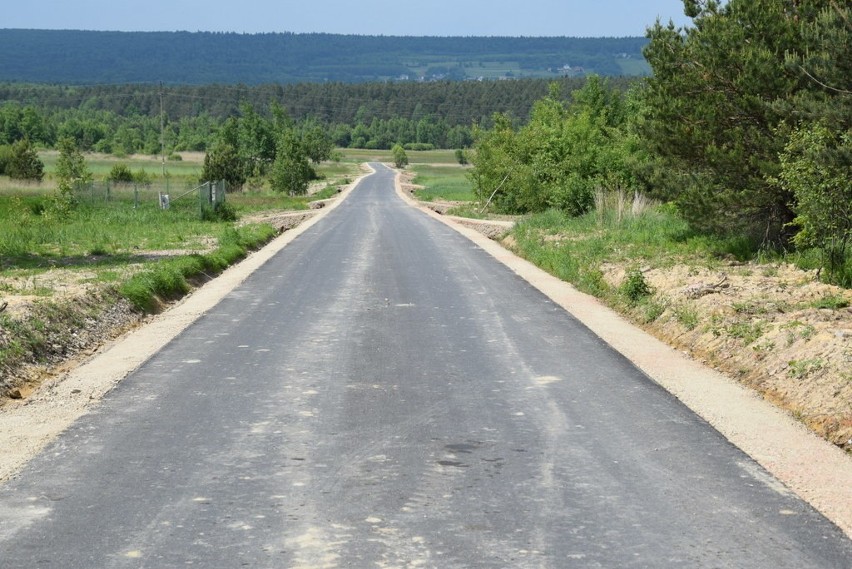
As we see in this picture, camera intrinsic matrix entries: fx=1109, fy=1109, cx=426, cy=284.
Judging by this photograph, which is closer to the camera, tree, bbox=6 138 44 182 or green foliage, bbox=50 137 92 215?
green foliage, bbox=50 137 92 215

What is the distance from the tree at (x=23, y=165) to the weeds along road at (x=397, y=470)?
6816 cm

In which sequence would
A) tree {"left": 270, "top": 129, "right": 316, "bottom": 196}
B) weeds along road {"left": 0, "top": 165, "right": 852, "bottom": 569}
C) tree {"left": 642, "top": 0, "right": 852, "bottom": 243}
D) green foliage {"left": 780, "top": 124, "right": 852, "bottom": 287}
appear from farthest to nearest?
1. tree {"left": 270, "top": 129, "right": 316, "bottom": 196}
2. tree {"left": 642, "top": 0, "right": 852, "bottom": 243}
3. green foliage {"left": 780, "top": 124, "right": 852, "bottom": 287}
4. weeds along road {"left": 0, "top": 165, "right": 852, "bottom": 569}

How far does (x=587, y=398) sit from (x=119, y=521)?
Answer: 5110 millimetres

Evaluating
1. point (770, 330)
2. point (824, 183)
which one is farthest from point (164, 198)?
point (770, 330)

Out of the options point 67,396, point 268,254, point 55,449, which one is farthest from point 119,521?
point 268,254

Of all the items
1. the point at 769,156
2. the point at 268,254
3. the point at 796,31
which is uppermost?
the point at 796,31

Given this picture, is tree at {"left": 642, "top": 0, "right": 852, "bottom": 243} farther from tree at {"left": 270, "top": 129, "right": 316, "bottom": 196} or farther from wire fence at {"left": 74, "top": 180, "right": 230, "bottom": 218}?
tree at {"left": 270, "top": 129, "right": 316, "bottom": 196}

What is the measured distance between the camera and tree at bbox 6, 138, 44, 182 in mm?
76875

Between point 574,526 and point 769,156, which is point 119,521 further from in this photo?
point 769,156

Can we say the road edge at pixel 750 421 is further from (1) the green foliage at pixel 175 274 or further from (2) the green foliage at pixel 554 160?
(2) the green foliage at pixel 554 160

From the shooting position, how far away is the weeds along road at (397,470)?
20.6 ft

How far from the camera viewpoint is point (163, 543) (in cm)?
630

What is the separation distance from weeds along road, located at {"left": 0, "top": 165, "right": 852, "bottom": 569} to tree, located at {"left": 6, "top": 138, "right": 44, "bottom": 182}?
224 ft

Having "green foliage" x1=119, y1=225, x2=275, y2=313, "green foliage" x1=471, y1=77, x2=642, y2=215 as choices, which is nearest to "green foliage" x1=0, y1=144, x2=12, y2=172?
"green foliage" x1=471, y1=77, x2=642, y2=215
